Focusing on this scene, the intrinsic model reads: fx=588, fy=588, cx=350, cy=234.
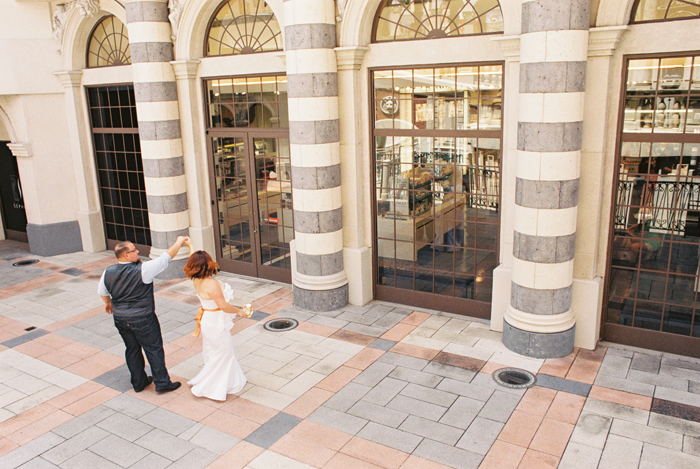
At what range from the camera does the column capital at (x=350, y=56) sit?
786cm

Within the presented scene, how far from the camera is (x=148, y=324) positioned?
6.00m

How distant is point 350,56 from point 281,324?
375 centimetres

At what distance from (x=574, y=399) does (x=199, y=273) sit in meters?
3.93

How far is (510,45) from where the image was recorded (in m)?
6.72

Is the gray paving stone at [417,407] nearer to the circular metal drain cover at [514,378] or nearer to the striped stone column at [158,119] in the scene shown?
the circular metal drain cover at [514,378]

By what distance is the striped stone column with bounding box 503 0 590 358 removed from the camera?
604 cm

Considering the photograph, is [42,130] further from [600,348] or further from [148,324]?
[600,348]

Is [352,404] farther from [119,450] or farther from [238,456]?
[119,450]

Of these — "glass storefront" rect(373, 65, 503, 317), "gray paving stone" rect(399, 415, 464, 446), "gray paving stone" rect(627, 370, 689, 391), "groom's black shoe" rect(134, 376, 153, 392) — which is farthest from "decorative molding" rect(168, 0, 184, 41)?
"gray paving stone" rect(627, 370, 689, 391)

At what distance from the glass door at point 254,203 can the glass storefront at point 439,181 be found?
181 cm

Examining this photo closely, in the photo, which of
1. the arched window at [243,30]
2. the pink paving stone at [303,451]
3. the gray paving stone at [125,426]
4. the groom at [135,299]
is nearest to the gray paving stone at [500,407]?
the pink paving stone at [303,451]

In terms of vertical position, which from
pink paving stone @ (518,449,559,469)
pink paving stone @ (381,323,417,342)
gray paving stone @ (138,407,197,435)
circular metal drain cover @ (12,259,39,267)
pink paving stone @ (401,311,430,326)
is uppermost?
circular metal drain cover @ (12,259,39,267)

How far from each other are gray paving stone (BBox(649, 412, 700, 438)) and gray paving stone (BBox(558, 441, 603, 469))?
0.78m

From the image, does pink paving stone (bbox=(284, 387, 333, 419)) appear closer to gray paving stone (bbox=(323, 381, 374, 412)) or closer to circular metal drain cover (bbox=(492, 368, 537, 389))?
gray paving stone (bbox=(323, 381, 374, 412))
